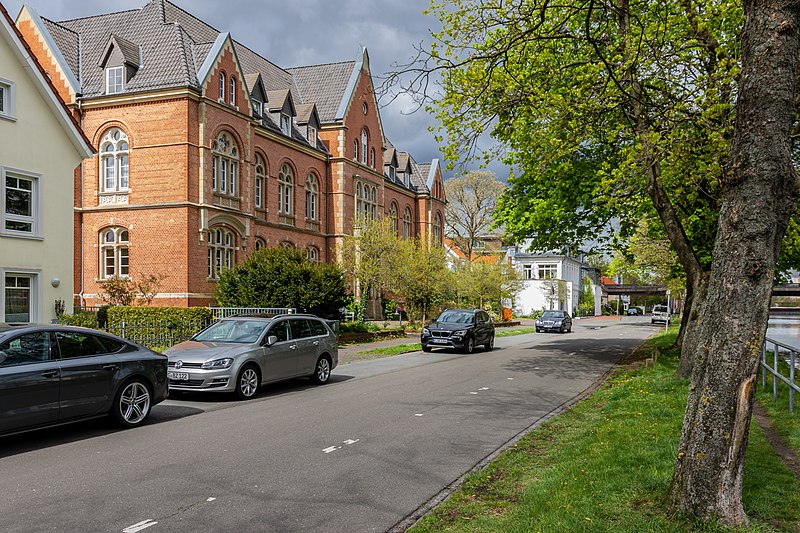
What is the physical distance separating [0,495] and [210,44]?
1184 inches

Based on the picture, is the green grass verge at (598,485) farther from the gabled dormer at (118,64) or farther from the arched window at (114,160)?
the gabled dormer at (118,64)

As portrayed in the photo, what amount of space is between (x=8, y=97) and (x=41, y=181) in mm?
2771

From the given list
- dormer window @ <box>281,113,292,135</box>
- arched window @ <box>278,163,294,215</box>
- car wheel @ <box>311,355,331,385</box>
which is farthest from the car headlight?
dormer window @ <box>281,113,292,135</box>

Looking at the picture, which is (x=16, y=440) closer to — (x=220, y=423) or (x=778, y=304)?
(x=220, y=423)

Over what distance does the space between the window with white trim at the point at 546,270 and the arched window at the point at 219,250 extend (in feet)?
194

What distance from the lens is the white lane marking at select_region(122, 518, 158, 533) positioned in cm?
511

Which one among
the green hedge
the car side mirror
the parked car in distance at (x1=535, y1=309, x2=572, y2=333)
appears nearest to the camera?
the car side mirror

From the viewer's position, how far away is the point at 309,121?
145 feet

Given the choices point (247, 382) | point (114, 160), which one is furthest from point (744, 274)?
point (114, 160)

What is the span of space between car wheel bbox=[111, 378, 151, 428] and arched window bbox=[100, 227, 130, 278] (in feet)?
76.9

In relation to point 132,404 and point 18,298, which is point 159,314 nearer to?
point 18,298

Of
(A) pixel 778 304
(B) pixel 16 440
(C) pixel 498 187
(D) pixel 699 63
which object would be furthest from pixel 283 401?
(A) pixel 778 304

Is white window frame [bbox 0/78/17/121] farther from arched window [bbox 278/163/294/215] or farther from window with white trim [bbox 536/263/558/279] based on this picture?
window with white trim [bbox 536/263/558/279]

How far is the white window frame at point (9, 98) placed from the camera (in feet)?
68.7
